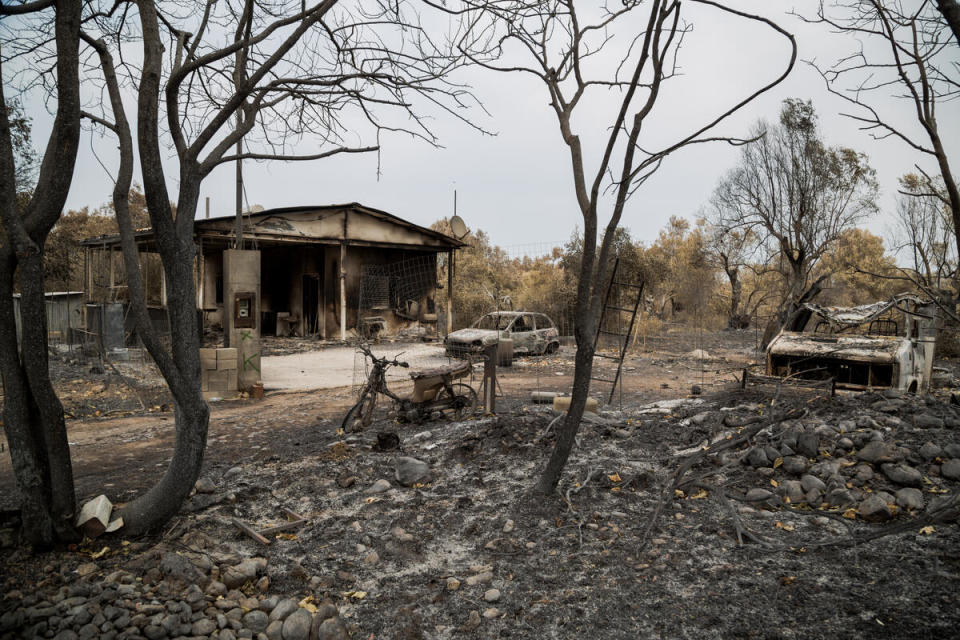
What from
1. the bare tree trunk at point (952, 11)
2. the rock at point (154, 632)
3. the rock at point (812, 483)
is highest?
the bare tree trunk at point (952, 11)

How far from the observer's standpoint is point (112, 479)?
570cm

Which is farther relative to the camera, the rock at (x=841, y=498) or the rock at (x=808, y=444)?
the rock at (x=808, y=444)

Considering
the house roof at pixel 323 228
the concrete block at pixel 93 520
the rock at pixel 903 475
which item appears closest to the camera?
the concrete block at pixel 93 520

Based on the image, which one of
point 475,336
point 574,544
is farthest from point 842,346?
point 475,336

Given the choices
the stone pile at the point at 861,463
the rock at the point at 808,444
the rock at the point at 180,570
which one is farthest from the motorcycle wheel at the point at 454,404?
the rock at the point at 180,570

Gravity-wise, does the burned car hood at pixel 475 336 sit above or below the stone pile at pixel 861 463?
above

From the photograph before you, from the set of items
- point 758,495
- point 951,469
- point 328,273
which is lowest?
point 758,495

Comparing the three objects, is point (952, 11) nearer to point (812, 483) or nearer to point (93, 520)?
point (812, 483)

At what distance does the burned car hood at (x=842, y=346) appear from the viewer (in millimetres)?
8359

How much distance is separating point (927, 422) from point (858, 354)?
112 inches

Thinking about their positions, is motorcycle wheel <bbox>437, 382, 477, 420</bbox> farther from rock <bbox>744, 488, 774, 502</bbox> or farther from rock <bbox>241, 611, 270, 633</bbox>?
rock <bbox>241, 611, 270, 633</bbox>

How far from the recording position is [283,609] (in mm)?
3371

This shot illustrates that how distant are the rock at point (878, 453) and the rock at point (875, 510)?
0.80 meters

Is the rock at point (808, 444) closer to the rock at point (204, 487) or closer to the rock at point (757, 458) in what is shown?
the rock at point (757, 458)
